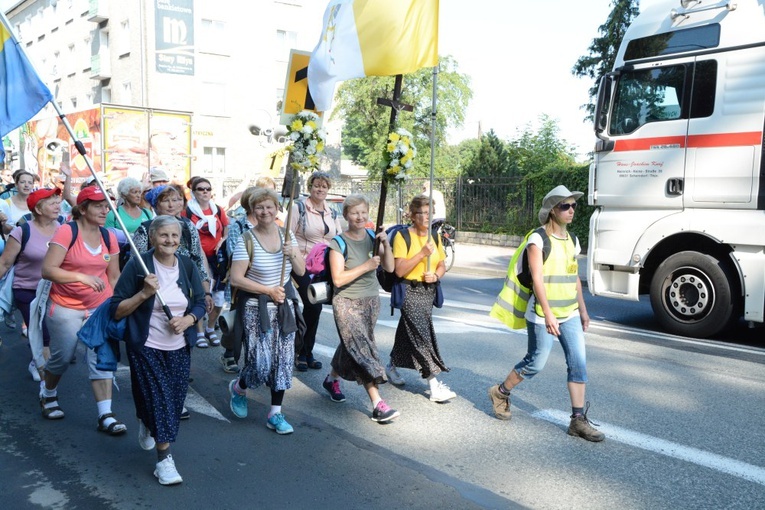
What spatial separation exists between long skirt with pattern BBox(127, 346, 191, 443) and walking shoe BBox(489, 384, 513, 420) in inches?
87.6

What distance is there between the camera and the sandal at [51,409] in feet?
17.3

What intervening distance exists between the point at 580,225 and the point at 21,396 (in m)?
14.0

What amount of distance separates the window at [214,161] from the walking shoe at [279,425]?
3423 centimetres

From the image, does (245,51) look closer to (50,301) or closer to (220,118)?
(220,118)

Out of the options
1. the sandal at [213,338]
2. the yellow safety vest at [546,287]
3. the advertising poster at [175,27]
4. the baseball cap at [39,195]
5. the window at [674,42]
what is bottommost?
the sandal at [213,338]

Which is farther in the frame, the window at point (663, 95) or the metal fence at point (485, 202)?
the metal fence at point (485, 202)

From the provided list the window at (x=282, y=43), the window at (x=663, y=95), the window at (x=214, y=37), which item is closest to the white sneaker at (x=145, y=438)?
the window at (x=663, y=95)

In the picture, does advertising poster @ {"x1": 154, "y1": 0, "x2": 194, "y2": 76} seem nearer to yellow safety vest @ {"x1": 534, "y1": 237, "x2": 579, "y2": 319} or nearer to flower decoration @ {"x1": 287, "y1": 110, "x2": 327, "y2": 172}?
flower decoration @ {"x1": 287, "y1": 110, "x2": 327, "y2": 172}

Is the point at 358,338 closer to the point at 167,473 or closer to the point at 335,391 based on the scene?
the point at 335,391

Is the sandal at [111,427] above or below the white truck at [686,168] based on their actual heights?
below

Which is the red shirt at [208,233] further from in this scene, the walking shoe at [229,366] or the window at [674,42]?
the window at [674,42]

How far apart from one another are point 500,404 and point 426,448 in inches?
32.2

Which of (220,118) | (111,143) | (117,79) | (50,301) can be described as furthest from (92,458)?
(117,79)

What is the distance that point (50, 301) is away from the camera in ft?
16.8
